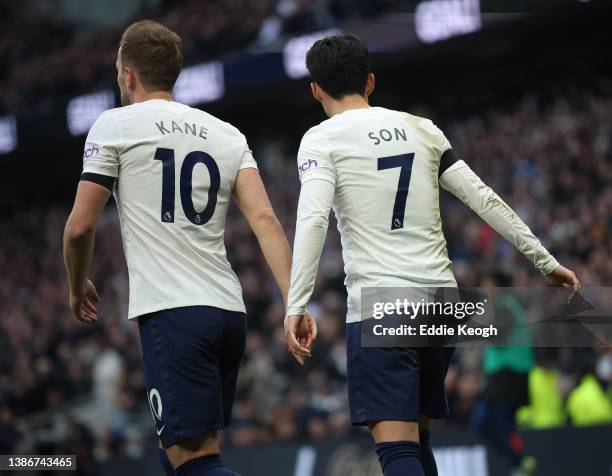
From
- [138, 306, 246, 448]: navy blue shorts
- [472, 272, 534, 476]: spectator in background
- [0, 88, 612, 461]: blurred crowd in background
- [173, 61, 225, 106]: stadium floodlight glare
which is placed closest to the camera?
[138, 306, 246, 448]: navy blue shorts

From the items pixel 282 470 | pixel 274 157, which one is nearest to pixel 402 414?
pixel 282 470

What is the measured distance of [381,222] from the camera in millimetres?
4418

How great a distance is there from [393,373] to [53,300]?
626 inches

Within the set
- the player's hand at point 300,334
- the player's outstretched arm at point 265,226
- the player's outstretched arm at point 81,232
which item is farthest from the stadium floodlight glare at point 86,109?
the player's hand at point 300,334

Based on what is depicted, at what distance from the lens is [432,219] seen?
14.7 ft

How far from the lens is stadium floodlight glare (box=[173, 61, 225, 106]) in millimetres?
19906

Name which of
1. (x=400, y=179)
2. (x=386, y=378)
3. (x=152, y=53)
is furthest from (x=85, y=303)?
(x=400, y=179)

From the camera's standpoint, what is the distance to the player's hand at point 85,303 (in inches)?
164

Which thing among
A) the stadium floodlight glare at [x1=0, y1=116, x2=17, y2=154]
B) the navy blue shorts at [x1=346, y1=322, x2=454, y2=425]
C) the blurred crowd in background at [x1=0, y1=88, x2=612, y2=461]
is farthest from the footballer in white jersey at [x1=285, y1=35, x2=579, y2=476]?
the stadium floodlight glare at [x1=0, y1=116, x2=17, y2=154]

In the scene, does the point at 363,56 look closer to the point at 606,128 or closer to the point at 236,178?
the point at 236,178

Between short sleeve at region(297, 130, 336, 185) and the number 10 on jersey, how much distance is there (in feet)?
1.28

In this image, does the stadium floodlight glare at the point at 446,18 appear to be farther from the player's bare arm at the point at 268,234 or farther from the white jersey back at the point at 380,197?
the player's bare arm at the point at 268,234

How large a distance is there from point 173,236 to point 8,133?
2044 centimetres

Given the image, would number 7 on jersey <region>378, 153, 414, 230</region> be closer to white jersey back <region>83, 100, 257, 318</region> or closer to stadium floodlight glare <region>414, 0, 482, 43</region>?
white jersey back <region>83, 100, 257, 318</region>
